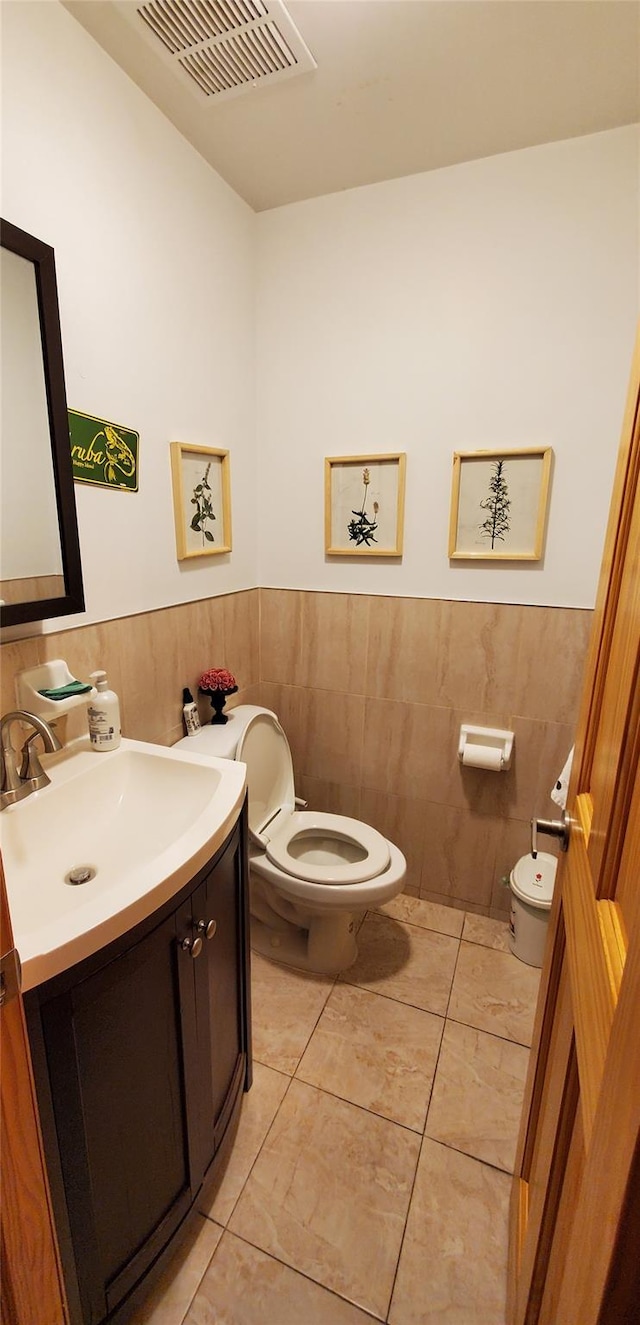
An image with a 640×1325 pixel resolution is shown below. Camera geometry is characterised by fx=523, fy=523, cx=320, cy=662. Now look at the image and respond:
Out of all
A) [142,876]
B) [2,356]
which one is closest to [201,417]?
[2,356]

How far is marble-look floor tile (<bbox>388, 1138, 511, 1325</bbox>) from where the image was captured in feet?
3.24

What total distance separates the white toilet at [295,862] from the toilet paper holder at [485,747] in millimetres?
399

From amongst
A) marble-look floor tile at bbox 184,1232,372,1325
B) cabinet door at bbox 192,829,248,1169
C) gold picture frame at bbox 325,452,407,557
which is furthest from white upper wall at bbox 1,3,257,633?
marble-look floor tile at bbox 184,1232,372,1325

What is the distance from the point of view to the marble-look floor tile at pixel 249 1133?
113 cm

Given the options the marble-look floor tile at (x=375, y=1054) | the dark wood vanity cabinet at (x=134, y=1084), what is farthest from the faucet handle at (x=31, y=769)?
the marble-look floor tile at (x=375, y=1054)

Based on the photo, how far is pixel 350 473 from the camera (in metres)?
1.81

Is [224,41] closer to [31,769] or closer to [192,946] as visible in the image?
[31,769]

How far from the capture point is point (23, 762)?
105cm

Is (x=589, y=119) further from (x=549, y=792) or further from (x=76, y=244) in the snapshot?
(x=549, y=792)

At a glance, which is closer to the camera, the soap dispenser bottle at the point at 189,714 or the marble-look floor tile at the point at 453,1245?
the marble-look floor tile at the point at 453,1245

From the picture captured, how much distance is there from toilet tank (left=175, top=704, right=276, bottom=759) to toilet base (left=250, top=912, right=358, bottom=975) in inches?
23.9

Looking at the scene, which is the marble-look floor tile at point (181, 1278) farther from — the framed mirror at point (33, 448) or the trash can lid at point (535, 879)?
the framed mirror at point (33, 448)

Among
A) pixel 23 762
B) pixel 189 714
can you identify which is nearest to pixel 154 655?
pixel 189 714

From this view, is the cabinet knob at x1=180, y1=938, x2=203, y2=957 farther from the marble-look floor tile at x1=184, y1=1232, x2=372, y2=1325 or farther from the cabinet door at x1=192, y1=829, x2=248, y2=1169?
the marble-look floor tile at x1=184, y1=1232, x2=372, y2=1325
